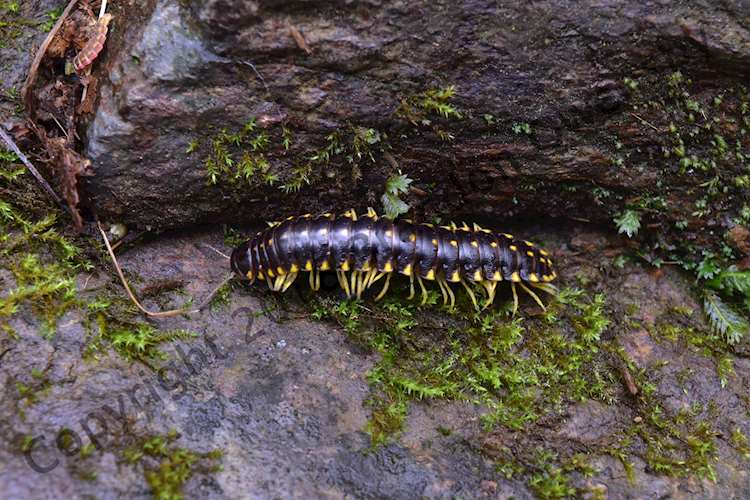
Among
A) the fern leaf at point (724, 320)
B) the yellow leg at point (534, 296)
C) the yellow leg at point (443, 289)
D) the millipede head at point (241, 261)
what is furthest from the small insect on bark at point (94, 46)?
the fern leaf at point (724, 320)

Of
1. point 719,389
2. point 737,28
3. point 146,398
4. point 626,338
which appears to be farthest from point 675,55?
point 146,398

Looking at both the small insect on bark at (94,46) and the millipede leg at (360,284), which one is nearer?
the small insect on bark at (94,46)

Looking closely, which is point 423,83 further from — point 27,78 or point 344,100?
point 27,78

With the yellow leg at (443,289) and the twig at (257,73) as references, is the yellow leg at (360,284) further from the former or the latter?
the twig at (257,73)

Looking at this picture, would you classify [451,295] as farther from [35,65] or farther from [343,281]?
[35,65]

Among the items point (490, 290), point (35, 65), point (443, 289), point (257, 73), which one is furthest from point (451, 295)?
point (35, 65)

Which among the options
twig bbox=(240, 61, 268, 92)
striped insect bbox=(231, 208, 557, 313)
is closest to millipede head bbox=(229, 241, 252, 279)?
striped insect bbox=(231, 208, 557, 313)
